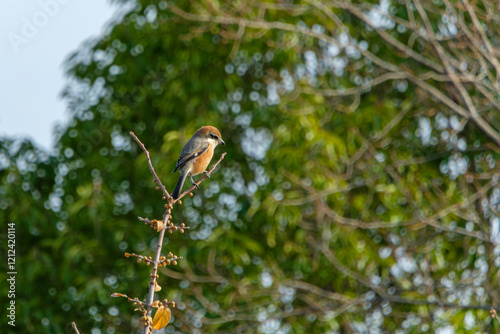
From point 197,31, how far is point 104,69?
110cm

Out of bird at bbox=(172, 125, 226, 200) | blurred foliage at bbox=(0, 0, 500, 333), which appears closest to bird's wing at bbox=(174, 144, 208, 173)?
bird at bbox=(172, 125, 226, 200)

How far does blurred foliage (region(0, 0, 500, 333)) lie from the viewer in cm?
576

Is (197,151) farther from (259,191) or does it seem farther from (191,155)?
(259,191)

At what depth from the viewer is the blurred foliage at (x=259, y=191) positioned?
227 inches

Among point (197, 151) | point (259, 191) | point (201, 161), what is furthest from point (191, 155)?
point (259, 191)

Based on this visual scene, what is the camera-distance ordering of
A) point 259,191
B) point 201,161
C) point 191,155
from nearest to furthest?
point 191,155 < point 201,161 < point 259,191

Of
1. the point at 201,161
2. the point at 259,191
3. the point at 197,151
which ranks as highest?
the point at 197,151

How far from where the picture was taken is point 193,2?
20.7 feet

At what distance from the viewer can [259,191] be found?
5918 millimetres

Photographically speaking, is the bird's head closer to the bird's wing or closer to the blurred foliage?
the bird's wing

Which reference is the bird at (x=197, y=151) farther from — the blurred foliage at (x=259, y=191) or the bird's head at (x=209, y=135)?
the blurred foliage at (x=259, y=191)

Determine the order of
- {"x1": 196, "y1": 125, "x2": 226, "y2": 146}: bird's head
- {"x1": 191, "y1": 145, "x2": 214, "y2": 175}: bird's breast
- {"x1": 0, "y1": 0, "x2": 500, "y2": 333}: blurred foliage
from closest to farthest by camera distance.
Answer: {"x1": 196, "y1": 125, "x2": 226, "y2": 146}: bird's head
{"x1": 191, "y1": 145, "x2": 214, "y2": 175}: bird's breast
{"x1": 0, "y1": 0, "x2": 500, "y2": 333}: blurred foliage

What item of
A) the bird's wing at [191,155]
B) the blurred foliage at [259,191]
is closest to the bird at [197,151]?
the bird's wing at [191,155]

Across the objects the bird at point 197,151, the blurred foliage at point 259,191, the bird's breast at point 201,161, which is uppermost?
the bird at point 197,151
